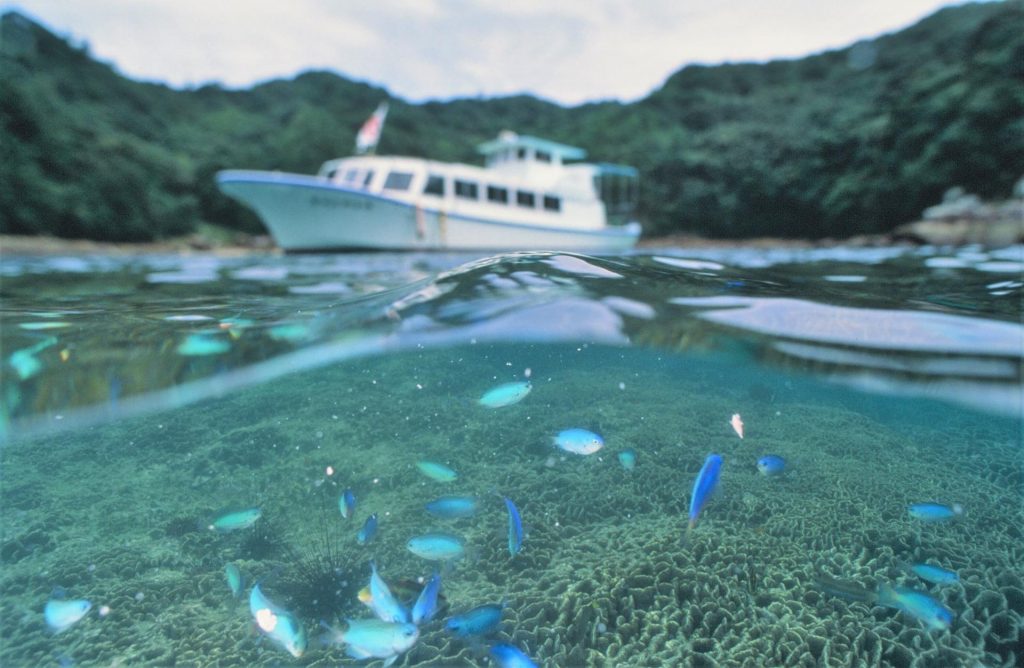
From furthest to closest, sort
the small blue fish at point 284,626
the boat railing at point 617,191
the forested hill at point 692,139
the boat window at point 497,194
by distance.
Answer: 1. the boat railing at point 617,191
2. the forested hill at point 692,139
3. the boat window at point 497,194
4. the small blue fish at point 284,626

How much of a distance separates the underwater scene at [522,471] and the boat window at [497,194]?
16599 millimetres

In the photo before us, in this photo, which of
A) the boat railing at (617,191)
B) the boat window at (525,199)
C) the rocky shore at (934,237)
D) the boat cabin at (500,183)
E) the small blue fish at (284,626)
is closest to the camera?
the small blue fish at (284,626)

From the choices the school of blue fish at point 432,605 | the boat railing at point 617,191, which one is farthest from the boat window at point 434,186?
the school of blue fish at point 432,605

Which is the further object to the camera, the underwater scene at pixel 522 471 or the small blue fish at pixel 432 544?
the underwater scene at pixel 522 471

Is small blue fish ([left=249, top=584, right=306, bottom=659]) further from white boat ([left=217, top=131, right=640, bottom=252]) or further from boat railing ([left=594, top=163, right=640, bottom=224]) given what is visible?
boat railing ([left=594, top=163, right=640, bottom=224])

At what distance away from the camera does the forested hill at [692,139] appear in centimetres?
2555

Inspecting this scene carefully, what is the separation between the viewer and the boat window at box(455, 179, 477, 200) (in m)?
20.7

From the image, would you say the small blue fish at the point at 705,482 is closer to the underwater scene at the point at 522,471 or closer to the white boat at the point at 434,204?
the underwater scene at the point at 522,471

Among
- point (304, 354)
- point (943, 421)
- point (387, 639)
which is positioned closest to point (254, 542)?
point (304, 354)

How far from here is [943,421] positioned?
5027mm

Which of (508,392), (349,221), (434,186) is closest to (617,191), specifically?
(434,186)

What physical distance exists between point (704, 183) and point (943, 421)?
130 ft

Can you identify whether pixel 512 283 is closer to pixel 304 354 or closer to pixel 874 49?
pixel 304 354

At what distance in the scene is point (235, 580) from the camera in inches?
128
